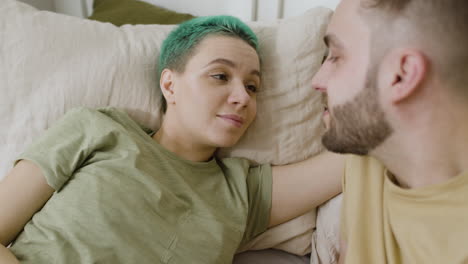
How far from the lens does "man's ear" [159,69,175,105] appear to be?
1016 millimetres

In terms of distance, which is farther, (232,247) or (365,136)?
(232,247)

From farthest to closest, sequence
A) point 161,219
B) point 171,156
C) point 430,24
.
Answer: point 171,156, point 161,219, point 430,24

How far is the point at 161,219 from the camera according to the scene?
84cm

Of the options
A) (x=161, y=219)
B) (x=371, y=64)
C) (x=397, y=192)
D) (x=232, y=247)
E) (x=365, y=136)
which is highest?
(x=371, y=64)

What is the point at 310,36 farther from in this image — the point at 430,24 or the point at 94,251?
the point at 94,251

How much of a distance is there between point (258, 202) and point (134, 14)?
75 centimetres

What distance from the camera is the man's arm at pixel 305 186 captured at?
975 millimetres

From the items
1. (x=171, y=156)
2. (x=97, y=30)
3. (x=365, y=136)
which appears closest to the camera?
(x=365, y=136)

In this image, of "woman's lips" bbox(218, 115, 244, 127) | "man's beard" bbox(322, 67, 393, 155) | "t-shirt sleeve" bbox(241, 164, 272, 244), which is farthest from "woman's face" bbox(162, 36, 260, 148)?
"man's beard" bbox(322, 67, 393, 155)

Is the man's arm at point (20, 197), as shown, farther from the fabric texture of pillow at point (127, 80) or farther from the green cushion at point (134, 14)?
the green cushion at point (134, 14)

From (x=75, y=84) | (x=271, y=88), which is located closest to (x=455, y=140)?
(x=271, y=88)

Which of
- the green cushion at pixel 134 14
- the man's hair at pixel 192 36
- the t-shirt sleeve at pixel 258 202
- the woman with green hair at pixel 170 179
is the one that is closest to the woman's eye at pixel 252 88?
the woman with green hair at pixel 170 179

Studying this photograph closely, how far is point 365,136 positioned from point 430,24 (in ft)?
0.73

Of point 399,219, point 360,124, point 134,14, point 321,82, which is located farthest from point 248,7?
point 399,219
